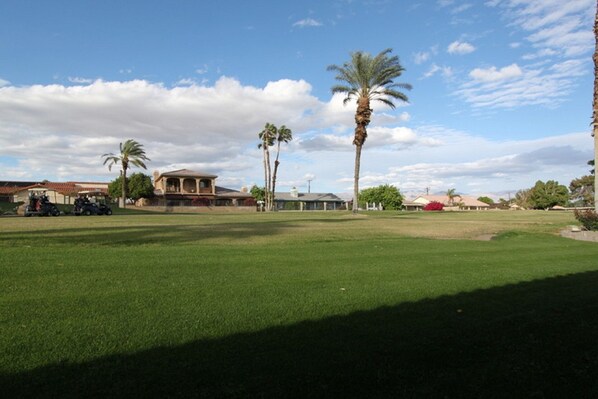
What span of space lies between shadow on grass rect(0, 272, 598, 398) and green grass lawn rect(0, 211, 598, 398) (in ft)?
0.06

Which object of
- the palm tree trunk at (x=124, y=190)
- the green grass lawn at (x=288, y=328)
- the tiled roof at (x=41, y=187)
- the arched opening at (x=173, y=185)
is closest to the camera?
the green grass lawn at (x=288, y=328)

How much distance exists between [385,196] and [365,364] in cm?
10912

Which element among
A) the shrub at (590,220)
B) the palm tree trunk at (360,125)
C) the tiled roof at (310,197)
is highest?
the palm tree trunk at (360,125)

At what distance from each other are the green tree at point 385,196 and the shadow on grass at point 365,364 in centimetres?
10595

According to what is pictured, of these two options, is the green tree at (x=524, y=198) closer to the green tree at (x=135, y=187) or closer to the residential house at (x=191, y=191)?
the residential house at (x=191, y=191)

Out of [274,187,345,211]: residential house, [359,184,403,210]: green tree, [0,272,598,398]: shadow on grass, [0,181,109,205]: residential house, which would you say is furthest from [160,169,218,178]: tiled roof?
[0,272,598,398]: shadow on grass

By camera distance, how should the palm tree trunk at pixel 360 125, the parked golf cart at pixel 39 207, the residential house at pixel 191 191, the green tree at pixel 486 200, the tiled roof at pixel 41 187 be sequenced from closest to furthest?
the parked golf cart at pixel 39 207
the palm tree trunk at pixel 360 125
the tiled roof at pixel 41 187
the residential house at pixel 191 191
the green tree at pixel 486 200

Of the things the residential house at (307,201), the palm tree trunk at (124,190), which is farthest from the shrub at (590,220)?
the residential house at (307,201)

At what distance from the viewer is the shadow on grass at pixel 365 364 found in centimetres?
414

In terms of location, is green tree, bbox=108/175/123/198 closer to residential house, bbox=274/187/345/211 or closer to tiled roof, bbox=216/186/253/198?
tiled roof, bbox=216/186/253/198

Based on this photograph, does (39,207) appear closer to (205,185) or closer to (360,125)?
(360,125)

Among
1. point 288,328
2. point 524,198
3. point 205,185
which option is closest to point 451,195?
point 524,198

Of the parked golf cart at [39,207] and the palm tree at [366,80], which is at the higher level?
the palm tree at [366,80]

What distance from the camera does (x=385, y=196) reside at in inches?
4414
